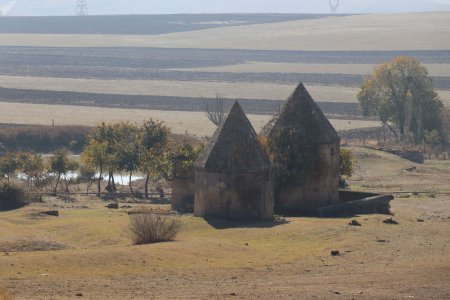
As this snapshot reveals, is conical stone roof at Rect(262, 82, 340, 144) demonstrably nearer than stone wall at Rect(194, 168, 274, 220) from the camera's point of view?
No

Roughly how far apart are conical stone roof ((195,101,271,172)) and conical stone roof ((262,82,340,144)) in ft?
11.2

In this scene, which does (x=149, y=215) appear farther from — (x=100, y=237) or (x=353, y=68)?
(x=353, y=68)

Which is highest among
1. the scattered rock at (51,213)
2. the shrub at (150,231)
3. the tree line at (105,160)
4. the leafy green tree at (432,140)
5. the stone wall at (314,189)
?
the leafy green tree at (432,140)

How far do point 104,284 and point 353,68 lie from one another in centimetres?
11696

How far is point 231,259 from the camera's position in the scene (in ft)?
88.6

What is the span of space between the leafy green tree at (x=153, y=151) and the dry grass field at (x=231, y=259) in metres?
10.2

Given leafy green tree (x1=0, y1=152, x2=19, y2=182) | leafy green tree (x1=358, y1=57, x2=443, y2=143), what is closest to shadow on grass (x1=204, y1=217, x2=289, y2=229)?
leafy green tree (x1=0, y1=152, x2=19, y2=182)

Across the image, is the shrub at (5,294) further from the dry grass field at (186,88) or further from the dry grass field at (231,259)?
the dry grass field at (186,88)

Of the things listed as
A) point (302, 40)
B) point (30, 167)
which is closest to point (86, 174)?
point (30, 167)

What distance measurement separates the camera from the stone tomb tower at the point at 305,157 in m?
38.1

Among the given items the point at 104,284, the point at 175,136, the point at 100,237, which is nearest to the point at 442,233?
the point at 100,237

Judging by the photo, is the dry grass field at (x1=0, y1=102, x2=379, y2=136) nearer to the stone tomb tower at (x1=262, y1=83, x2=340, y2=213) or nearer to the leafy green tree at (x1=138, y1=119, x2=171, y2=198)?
the leafy green tree at (x1=138, y1=119, x2=171, y2=198)

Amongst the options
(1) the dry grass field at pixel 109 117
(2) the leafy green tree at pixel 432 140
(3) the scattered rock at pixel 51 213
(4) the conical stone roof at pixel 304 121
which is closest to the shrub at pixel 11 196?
(3) the scattered rock at pixel 51 213

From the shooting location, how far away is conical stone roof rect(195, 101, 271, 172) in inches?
1358
